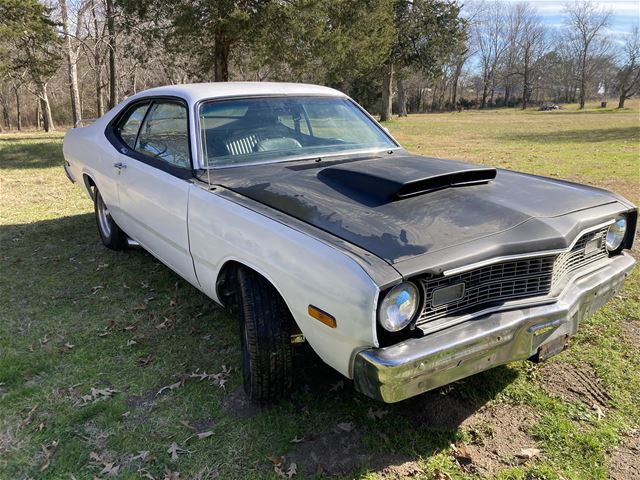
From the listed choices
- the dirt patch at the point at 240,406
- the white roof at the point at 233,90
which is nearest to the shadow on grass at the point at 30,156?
the white roof at the point at 233,90

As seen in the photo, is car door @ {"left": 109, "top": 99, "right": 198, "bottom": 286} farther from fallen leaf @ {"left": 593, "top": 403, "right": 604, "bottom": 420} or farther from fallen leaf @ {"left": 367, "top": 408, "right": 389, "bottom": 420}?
fallen leaf @ {"left": 593, "top": 403, "right": 604, "bottom": 420}

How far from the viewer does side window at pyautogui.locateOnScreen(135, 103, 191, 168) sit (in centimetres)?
343

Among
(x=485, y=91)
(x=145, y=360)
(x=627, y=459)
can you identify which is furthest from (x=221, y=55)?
(x=485, y=91)

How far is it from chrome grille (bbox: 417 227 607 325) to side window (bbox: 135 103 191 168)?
185 cm

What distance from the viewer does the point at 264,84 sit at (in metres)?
4.03

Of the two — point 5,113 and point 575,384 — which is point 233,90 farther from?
point 5,113

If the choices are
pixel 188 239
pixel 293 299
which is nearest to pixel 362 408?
pixel 293 299

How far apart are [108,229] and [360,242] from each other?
3731 millimetres

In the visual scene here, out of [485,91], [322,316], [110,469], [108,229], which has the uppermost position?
[485,91]

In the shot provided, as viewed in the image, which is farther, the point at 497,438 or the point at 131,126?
the point at 131,126

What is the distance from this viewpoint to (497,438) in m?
2.58

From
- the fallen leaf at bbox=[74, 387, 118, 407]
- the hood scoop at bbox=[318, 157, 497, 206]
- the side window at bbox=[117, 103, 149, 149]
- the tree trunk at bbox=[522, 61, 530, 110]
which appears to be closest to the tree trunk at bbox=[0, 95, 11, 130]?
the side window at bbox=[117, 103, 149, 149]

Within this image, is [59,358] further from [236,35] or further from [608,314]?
[236,35]

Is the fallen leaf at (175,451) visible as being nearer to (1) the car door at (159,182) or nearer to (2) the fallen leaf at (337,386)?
(2) the fallen leaf at (337,386)
